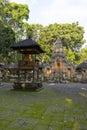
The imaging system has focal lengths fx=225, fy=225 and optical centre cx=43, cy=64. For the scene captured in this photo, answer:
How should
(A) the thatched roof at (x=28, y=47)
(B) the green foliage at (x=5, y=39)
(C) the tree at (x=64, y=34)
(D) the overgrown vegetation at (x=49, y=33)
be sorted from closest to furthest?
(A) the thatched roof at (x=28, y=47) → (B) the green foliage at (x=5, y=39) → (D) the overgrown vegetation at (x=49, y=33) → (C) the tree at (x=64, y=34)

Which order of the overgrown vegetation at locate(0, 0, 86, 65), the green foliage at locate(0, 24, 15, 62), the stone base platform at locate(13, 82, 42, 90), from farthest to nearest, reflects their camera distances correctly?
the overgrown vegetation at locate(0, 0, 86, 65)
the green foliage at locate(0, 24, 15, 62)
the stone base platform at locate(13, 82, 42, 90)

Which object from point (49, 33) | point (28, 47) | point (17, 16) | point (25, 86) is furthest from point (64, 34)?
point (25, 86)

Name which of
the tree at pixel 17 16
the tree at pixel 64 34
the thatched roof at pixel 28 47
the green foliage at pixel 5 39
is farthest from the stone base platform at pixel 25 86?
the tree at pixel 64 34

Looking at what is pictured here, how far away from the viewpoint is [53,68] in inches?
1727

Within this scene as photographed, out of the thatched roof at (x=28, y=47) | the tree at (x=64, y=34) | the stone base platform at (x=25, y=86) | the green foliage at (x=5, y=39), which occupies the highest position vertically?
the tree at (x=64, y=34)

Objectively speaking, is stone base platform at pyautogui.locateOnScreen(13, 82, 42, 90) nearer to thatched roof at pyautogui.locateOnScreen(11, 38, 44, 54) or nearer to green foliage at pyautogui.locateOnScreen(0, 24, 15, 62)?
thatched roof at pyautogui.locateOnScreen(11, 38, 44, 54)

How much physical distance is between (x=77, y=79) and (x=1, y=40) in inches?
609

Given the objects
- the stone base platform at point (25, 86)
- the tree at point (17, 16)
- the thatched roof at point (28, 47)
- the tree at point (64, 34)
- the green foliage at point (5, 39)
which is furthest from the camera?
the tree at point (64, 34)

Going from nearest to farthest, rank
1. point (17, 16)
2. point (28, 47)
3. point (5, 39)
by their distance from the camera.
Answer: point (28, 47) → point (5, 39) → point (17, 16)

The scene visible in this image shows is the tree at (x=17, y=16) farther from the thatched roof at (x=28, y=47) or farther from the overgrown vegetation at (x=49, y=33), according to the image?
the thatched roof at (x=28, y=47)

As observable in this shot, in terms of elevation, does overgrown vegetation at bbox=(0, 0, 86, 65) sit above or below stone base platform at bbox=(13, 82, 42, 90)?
above

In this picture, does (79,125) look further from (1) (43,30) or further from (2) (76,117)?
(1) (43,30)

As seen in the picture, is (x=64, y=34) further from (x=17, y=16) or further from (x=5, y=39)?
(x=5, y=39)

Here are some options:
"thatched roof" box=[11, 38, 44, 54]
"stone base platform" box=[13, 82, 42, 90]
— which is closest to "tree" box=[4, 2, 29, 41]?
"thatched roof" box=[11, 38, 44, 54]
